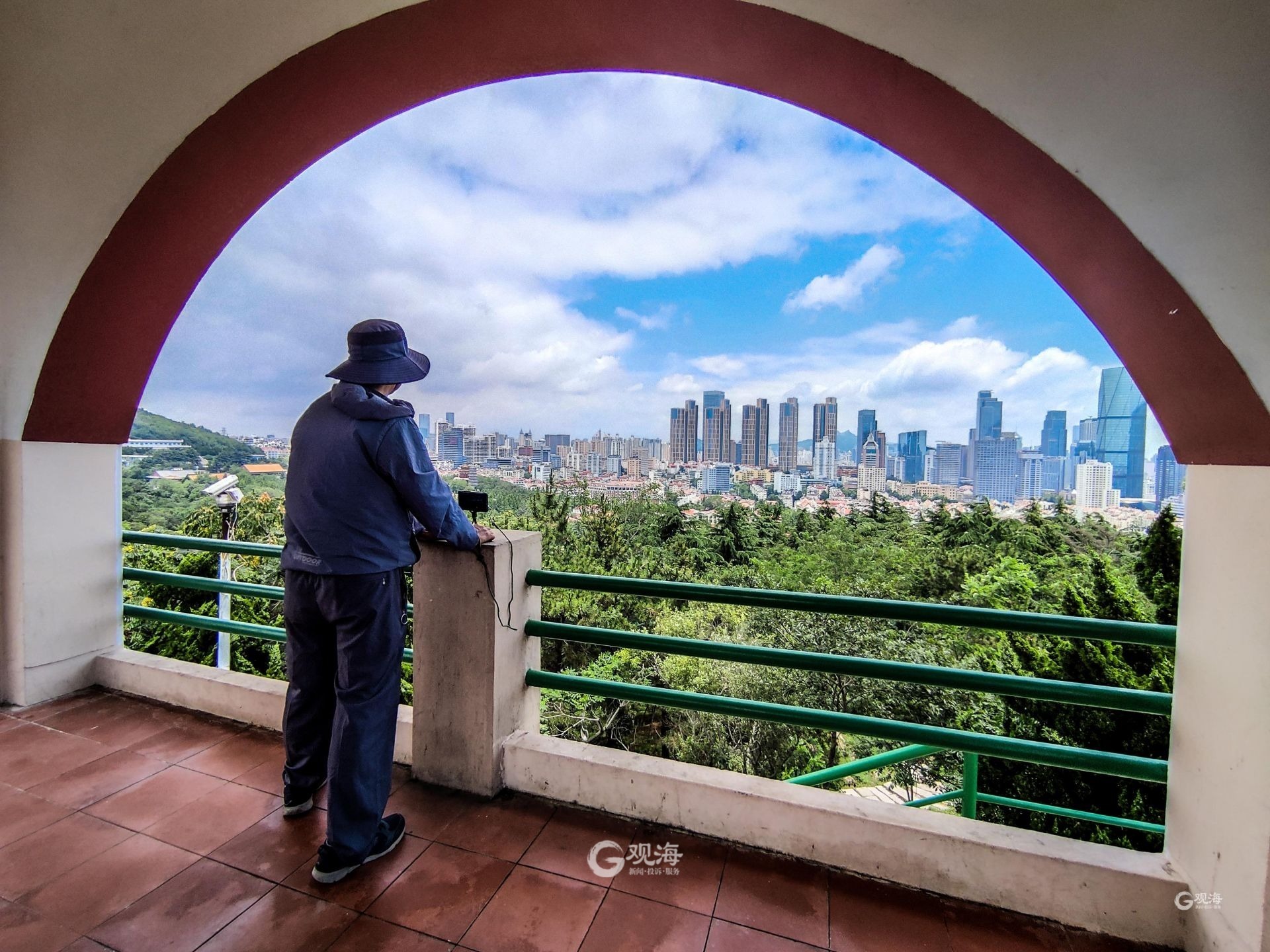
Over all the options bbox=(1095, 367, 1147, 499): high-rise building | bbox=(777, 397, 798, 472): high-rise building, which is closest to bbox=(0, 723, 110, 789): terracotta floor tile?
bbox=(1095, 367, 1147, 499): high-rise building

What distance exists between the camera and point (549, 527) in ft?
67.3

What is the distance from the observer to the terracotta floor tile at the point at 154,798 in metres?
2.00

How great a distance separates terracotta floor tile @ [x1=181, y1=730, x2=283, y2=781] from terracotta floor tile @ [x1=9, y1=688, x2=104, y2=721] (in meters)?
1.02

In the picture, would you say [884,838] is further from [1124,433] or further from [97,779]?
[1124,433]

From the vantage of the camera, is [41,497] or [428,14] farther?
[41,497]

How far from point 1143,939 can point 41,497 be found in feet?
15.4

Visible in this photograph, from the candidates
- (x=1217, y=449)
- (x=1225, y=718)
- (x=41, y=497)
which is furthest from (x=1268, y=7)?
(x=41, y=497)

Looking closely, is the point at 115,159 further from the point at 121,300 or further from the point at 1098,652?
the point at 1098,652

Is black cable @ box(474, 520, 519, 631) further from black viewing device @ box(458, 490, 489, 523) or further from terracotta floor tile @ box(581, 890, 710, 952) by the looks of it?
terracotta floor tile @ box(581, 890, 710, 952)

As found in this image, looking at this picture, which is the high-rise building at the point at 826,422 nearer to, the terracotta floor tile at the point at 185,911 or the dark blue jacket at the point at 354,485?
the dark blue jacket at the point at 354,485

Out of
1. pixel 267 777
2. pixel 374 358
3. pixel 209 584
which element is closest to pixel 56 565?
pixel 209 584

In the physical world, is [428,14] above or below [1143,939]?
above

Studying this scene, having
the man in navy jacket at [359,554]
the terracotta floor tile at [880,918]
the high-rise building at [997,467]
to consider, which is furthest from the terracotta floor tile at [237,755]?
the high-rise building at [997,467]

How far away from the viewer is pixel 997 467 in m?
24.8
